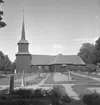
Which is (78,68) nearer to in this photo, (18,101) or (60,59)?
(60,59)

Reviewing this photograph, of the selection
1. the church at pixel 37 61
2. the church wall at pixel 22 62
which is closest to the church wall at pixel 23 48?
the church at pixel 37 61

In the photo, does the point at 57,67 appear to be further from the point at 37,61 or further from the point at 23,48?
the point at 23,48

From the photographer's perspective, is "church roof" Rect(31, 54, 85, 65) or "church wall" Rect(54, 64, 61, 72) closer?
"church wall" Rect(54, 64, 61, 72)

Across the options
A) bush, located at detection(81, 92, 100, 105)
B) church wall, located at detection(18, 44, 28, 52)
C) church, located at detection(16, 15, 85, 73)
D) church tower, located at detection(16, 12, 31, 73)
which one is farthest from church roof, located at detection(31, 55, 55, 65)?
bush, located at detection(81, 92, 100, 105)

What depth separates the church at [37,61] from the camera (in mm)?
66500

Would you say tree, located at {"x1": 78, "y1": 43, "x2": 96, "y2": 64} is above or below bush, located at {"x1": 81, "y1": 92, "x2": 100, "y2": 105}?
above

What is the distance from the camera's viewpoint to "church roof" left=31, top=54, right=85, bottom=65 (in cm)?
7082

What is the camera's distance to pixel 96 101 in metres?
8.33

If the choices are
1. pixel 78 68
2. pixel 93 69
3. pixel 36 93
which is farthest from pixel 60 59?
pixel 36 93

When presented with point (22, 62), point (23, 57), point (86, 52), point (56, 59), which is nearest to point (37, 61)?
point (56, 59)

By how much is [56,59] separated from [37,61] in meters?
11.1

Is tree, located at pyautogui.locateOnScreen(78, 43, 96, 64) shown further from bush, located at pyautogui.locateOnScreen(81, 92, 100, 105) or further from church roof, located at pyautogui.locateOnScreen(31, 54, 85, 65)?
bush, located at pyautogui.locateOnScreen(81, 92, 100, 105)

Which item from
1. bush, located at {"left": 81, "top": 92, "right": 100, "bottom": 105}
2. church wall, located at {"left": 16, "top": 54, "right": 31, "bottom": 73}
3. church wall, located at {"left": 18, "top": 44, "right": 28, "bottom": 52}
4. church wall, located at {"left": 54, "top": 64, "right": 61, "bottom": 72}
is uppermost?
church wall, located at {"left": 18, "top": 44, "right": 28, "bottom": 52}

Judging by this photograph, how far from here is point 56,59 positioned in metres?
70.9
